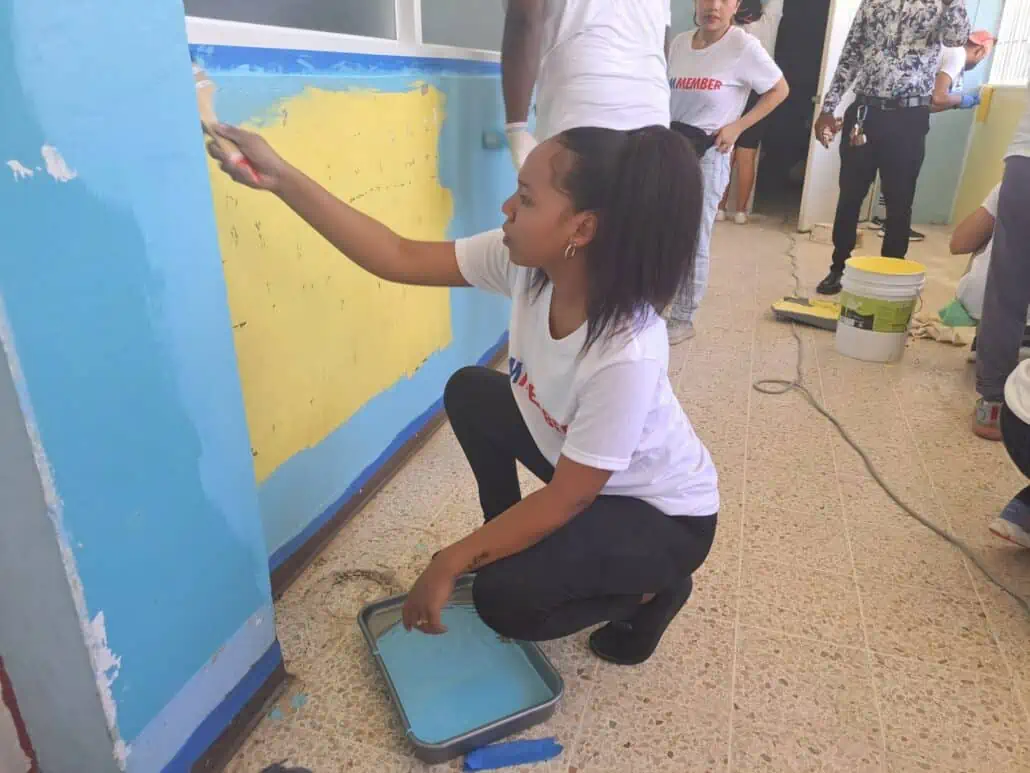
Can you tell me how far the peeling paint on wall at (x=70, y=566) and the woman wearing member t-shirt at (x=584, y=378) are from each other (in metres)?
0.34

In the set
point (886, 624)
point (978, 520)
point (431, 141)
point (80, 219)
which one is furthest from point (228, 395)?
point (978, 520)

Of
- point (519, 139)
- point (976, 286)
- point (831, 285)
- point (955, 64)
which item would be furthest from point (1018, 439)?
point (955, 64)

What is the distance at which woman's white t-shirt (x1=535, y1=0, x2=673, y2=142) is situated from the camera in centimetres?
157

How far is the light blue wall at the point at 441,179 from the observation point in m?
1.08

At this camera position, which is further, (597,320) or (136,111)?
(597,320)

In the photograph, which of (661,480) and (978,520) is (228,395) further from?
(978,520)

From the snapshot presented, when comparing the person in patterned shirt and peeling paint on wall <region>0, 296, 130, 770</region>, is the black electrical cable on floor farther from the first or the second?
peeling paint on wall <region>0, 296, 130, 770</region>

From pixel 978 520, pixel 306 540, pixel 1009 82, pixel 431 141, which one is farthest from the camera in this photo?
pixel 1009 82

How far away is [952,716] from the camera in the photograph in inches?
41.9

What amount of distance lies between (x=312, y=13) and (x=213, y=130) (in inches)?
24.1

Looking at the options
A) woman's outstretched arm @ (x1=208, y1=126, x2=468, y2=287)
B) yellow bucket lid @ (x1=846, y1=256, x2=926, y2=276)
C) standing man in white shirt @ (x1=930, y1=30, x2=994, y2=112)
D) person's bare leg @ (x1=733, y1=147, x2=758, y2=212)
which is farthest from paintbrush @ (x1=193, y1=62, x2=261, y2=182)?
person's bare leg @ (x1=733, y1=147, x2=758, y2=212)

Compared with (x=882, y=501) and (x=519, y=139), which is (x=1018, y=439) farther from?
(x=519, y=139)

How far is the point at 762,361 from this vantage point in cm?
242

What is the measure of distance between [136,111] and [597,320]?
0.54 metres
